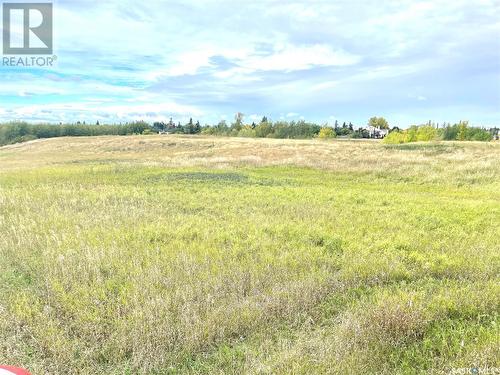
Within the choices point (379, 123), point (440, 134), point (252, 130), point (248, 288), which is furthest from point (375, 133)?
point (248, 288)

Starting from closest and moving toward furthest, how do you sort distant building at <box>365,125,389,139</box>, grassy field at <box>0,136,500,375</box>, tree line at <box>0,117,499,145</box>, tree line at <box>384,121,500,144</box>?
grassy field at <box>0,136,500,375</box> < tree line at <box>384,121,500,144</box> < tree line at <box>0,117,499,145</box> < distant building at <box>365,125,389,139</box>

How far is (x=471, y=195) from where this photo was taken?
58.1 ft

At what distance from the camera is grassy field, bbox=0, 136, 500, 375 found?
4.58 metres

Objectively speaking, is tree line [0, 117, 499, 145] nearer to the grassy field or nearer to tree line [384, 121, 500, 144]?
tree line [384, 121, 500, 144]

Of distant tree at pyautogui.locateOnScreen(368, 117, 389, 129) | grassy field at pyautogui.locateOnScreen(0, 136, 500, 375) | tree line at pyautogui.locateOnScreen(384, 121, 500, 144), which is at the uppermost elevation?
distant tree at pyautogui.locateOnScreen(368, 117, 389, 129)

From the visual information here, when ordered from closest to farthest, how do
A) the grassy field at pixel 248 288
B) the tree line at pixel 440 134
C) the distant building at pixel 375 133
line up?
the grassy field at pixel 248 288
the tree line at pixel 440 134
the distant building at pixel 375 133

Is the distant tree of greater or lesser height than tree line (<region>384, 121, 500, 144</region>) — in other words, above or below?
above

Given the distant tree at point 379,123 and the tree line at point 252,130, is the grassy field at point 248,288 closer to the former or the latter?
the tree line at point 252,130

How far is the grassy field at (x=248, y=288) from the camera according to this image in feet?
15.0

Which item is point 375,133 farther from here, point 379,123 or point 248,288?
point 248,288

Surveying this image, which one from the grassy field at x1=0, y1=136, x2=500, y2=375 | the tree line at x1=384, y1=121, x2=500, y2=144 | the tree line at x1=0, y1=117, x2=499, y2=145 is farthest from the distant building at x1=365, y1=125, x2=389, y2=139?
the grassy field at x1=0, y1=136, x2=500, y2=375

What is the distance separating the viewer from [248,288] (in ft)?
21.2

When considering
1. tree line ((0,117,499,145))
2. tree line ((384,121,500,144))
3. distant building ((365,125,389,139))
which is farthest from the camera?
distant building ((365,125,389,139))

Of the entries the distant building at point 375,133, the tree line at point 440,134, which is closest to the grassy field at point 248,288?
the tree line at point 440,134
